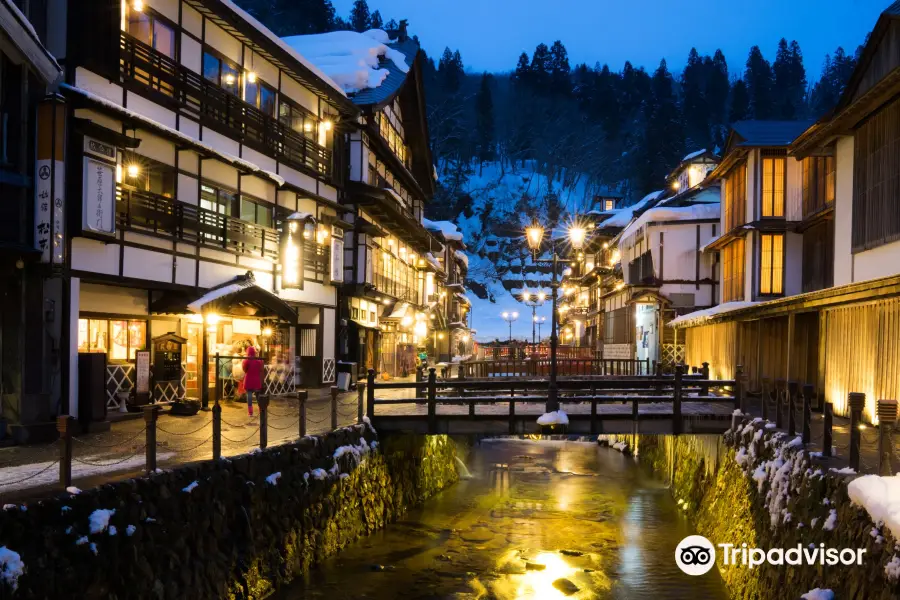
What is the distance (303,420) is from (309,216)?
1201 centimetres

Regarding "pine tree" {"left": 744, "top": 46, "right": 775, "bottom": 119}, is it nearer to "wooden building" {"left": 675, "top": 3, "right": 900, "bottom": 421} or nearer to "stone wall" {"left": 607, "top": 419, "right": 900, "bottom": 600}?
"wooden building" {"left": 675, "top": 3, "right": 900, "bottom": 421}

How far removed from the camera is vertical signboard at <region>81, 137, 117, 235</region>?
1468 cm

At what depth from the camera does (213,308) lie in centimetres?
1820

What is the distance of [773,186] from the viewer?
92.5 feet

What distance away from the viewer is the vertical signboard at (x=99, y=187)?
14680 mm

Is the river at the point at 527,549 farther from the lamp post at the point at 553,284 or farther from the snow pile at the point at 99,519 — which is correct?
the snow pile at the point at 99,519

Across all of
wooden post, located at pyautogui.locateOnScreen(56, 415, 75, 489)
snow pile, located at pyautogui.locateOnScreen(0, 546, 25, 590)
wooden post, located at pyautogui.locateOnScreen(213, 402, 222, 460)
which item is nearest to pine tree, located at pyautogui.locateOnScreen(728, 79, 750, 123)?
wooden post, located at pyautogui.locateOnScreen(213, 402, 222, 460)

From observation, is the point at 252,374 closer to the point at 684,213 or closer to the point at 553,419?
the point at 553,419

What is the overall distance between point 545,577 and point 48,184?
45.1ft

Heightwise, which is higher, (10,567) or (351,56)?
(351,56)

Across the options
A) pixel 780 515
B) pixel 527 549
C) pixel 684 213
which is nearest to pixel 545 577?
pixel 527 549

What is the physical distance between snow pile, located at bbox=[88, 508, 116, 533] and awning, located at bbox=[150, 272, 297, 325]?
9522 millimetres

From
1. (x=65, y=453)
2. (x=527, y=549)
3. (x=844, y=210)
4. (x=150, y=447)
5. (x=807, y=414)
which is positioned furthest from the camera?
(x=844, y=210)

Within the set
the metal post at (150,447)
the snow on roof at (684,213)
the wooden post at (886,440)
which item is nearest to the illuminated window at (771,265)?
the snow on roof at (684,213)
